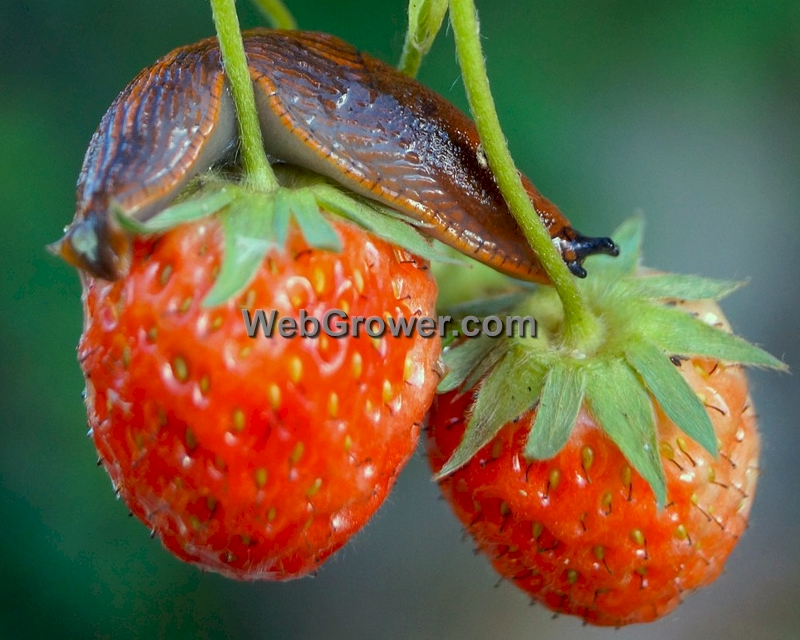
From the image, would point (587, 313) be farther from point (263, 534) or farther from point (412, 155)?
point (263, 534)

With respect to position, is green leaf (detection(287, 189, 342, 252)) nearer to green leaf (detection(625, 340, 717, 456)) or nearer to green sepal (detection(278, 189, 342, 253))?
green sepal (detection(278, 189, 342, 253))

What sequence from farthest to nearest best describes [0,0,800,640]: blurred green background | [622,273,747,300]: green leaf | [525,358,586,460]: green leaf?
[0,0,800,640]: blurred green background
[622,273,747,300]: green leaf
[525,358,586,460]: green leaf

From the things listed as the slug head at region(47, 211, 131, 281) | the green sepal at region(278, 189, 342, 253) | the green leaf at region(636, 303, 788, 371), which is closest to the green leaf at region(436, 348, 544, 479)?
the green leaf at region(636, 303, 788, 371)

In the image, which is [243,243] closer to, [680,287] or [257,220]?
[257,220]

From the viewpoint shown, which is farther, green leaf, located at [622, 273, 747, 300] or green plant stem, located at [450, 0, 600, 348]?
green leaf, located at [622, 273, 747, 300]

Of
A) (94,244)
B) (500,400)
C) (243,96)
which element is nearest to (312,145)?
(243,96)

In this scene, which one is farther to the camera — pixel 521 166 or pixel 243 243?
pixel 521 166

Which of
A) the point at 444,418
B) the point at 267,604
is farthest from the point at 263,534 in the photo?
the point at 267,604

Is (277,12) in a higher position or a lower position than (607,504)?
higher
